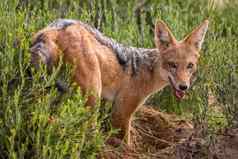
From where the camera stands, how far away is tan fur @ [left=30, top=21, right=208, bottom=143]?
6305 mm

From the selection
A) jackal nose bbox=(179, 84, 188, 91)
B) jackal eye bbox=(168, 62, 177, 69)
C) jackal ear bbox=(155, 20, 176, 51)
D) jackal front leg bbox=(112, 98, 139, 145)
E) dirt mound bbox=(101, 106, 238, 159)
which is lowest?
dirt mound bbox=(101, 106, 238, 159)

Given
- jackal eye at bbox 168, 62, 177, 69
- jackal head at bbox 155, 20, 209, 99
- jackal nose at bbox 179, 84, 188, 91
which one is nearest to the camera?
jackal nose at bbox 179, 84, 188, 91

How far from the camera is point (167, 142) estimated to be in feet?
24.1

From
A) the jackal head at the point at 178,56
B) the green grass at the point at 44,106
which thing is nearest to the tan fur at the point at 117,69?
the jackal head at the point at 178,56

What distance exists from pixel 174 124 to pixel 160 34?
3.41 ft

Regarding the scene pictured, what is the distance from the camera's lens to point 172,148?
678 centimetres

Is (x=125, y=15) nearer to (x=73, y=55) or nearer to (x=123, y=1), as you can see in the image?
(x=123, y=1)

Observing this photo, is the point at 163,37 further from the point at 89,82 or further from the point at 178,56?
the point at 89,82

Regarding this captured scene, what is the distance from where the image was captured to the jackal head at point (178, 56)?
→ 7.02m

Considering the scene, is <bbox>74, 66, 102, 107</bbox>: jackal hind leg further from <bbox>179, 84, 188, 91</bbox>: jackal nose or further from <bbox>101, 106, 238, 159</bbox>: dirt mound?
<bbox>179, 84, 188, 91</bbox>: jackal nose

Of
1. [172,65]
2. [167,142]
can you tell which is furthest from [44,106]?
[167,142]

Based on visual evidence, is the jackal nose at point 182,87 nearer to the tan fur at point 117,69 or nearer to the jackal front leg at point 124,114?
the tan fur at point 117,69

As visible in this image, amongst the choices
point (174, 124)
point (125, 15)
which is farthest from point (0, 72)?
point (125, 15)

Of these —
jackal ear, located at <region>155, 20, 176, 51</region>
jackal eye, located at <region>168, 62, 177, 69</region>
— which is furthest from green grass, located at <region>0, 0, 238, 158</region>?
jackal ear, located at <region>155, 20, 176, 51</region>
